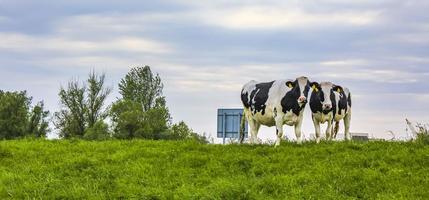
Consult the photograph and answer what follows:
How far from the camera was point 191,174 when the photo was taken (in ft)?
Result: 60.4

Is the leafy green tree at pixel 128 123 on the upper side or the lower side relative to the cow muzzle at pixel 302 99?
upper

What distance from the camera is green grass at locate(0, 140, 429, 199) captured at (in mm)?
16047

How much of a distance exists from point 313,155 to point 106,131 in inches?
1349

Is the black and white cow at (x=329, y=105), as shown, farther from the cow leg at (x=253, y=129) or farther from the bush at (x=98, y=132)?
the bush at (x=98, y=132)

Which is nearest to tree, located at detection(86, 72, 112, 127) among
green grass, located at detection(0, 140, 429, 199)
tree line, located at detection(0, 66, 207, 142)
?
tree line, located at detection(0, 66, 207, 142)

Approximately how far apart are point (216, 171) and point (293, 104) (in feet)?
14.6

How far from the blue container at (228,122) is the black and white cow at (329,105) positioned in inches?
231

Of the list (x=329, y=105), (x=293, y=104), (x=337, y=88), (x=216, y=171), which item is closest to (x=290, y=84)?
(x=293, y=104)

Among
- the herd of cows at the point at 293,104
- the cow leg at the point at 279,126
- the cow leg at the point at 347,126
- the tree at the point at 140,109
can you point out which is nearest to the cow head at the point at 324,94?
the herd of cows at the point at 293,104

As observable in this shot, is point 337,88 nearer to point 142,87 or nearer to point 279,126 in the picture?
point 279,126

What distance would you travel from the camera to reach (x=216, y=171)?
18672 millimetres

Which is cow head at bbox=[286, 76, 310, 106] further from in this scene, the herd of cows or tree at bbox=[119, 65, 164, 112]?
tree at bbox=[119, 65, 164, 112]

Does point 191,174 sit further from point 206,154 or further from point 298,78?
point 298,78

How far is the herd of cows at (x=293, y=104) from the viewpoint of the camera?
72.5 feet
